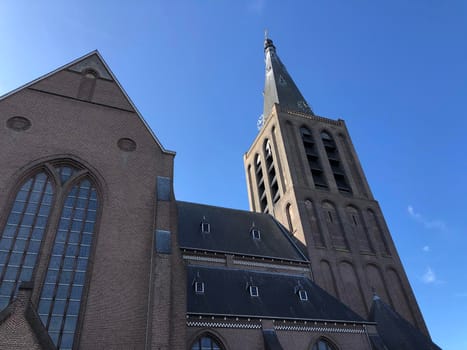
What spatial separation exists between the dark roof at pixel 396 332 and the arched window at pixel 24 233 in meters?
15.6

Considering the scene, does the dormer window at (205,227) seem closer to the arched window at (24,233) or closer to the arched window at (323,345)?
the arched window at (323,345)

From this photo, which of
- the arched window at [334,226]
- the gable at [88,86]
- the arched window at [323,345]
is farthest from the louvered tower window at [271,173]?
the gable at [88,86]

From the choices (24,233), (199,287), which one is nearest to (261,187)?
(199,287)

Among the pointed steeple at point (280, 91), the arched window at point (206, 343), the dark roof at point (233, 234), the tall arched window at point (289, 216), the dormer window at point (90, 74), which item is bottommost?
the arched window at point (206, 343)

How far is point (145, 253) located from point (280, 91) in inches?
1036

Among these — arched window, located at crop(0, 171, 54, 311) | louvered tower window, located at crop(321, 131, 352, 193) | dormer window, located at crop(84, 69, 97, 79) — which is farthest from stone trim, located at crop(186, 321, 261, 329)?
louvered tower window, located at crop(321, 131, 352, 193)

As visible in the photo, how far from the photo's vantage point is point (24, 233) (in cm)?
1284

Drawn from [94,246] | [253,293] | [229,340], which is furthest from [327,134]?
[94,246]

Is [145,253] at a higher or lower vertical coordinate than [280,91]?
lower

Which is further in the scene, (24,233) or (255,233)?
(255,233)

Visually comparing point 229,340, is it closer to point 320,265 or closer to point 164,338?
point 164,338

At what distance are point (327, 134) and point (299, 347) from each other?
21.5 metres

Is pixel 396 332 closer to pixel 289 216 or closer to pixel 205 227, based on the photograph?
pixel 289 216

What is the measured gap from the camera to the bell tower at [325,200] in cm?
2289
